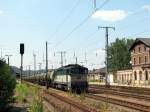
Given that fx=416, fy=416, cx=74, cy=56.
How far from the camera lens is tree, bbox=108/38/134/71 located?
145m

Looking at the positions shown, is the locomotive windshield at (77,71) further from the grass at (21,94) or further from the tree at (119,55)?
the tree at (119,55)

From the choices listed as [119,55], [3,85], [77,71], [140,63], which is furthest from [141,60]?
[3,85]

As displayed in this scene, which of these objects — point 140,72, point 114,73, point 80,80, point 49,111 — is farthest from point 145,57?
point 49,111

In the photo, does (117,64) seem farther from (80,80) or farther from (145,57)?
(80,80)

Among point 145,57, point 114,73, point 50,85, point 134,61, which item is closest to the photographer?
point 50,85

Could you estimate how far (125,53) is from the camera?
481ft

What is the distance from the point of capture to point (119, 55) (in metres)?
148

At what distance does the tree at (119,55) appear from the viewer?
475ft

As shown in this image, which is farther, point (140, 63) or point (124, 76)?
point (124, 76)

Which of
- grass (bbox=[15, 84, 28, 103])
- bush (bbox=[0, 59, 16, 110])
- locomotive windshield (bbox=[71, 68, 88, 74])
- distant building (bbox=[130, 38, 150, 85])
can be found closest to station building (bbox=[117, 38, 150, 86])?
distant building (bbox=[130, 38, 150, 85])

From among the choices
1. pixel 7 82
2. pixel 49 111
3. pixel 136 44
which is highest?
pixel 136 44

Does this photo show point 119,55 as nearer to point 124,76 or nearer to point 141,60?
point 124,76

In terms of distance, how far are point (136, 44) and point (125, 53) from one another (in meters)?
51.0

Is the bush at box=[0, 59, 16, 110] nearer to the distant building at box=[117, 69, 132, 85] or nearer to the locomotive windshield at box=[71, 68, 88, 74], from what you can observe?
the locomotive windshield at box=[71, 68, 88, 74]
